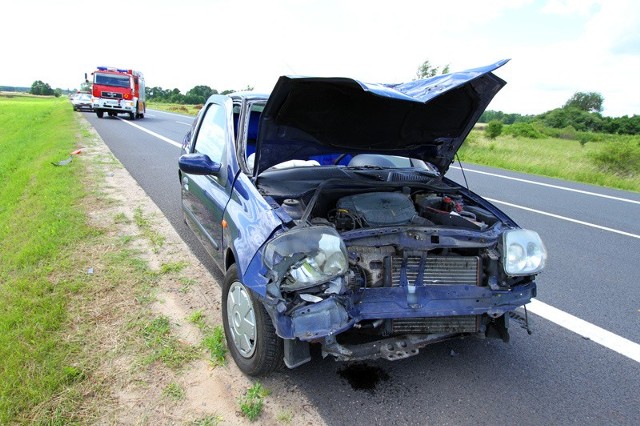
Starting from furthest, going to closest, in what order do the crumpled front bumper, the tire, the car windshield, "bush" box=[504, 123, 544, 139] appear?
"bush" box=[504, 123, 544, 139], the car windshield, the tire, the crumpled front bumper

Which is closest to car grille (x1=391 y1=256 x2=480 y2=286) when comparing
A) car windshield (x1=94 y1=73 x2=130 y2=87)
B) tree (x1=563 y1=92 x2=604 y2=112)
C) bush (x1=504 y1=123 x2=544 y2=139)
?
car windshield (x1=94 y1=73 x2=130 y2=87)

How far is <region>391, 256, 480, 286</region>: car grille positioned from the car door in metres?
1.41

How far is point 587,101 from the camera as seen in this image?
71500mm

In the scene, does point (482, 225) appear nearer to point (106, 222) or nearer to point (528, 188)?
point (106, 222)

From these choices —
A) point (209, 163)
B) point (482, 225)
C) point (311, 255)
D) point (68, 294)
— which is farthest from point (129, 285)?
point (482, 225)

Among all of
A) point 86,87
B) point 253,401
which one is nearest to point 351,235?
point 253,401

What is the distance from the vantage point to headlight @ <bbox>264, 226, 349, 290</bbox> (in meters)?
2.27

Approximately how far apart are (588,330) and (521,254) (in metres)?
1.34

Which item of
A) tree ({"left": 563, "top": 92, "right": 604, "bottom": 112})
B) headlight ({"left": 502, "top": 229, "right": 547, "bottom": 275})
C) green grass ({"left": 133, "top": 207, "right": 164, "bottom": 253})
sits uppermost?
tree ({"left": 563, "top": 92, "right": 604, "bottom": 112})

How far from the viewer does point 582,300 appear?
4031 mm

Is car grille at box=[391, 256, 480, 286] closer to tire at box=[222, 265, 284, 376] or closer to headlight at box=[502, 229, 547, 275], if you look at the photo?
headlight at box=[502, 229, 547, 275]

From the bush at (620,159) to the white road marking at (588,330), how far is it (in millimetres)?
12936

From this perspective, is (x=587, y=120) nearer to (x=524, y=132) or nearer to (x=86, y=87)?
(x=524, y=132)

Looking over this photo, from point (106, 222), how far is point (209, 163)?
107 inches
